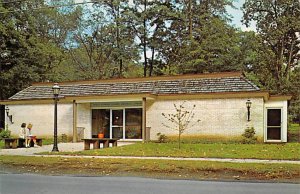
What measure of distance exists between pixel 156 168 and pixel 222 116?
36.1ft

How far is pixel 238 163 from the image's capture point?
1146 centimetres

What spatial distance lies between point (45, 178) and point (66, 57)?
3172cm

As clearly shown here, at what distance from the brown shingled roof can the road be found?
13.0 metres

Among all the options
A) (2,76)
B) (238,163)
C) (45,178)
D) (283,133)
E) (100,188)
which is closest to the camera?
(100,188)

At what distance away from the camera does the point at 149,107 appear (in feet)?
Result: 75.2

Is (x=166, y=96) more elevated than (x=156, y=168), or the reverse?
(x=166, y=96)

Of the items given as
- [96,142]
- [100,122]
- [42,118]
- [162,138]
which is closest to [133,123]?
[100,122]

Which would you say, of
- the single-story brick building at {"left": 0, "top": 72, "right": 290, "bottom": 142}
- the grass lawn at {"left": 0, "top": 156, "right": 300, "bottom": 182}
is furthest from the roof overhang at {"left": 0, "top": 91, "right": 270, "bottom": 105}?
the grass lawn at {"left": 0, "top": 156, "right": 300, "bottom": 182}

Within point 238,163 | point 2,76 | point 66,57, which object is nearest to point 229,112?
point 238,163

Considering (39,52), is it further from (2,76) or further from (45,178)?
(45,178)

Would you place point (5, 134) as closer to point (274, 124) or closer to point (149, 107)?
point (149, 107)

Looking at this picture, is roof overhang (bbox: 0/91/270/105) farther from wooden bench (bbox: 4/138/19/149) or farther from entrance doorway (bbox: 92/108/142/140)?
wooden bench (bbox: 4/138/19/149)

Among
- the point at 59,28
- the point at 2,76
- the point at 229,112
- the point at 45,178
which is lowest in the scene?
the point at 45,178

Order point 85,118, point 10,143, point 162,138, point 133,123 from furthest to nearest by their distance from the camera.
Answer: point 85,118
point 133,123
point 162,138
point 10,143
